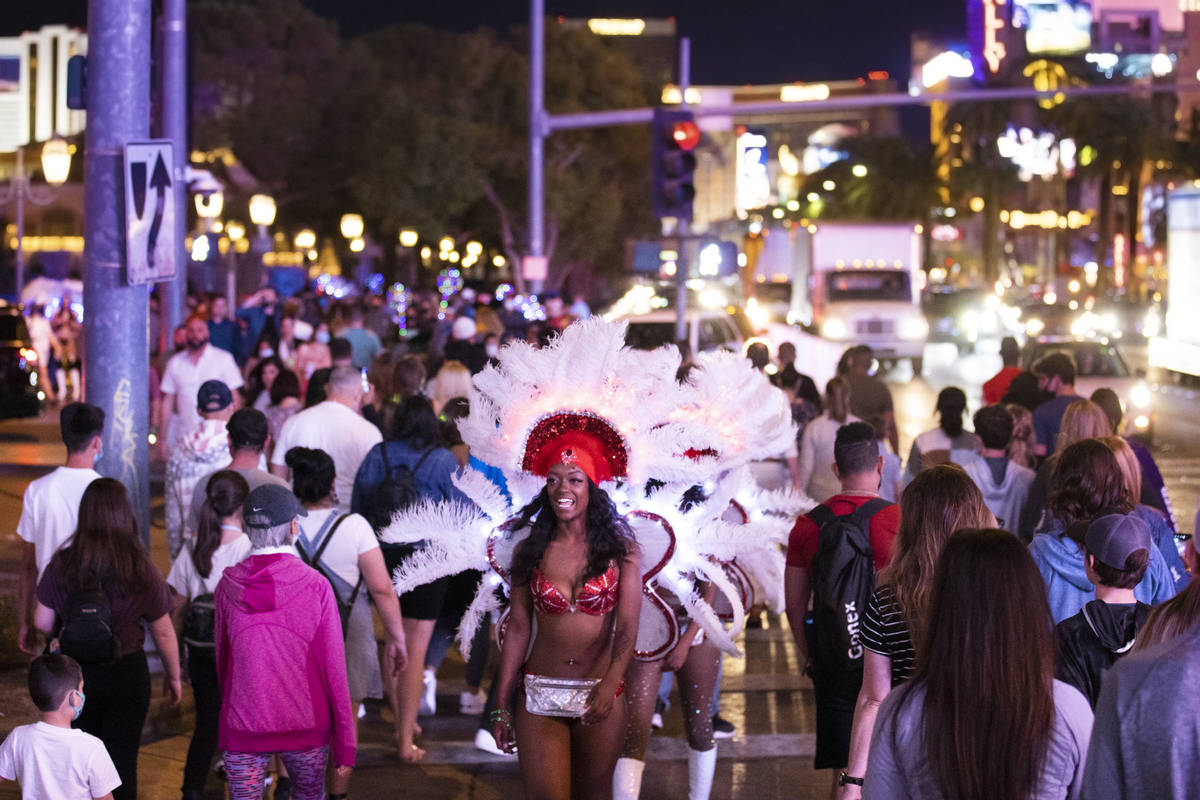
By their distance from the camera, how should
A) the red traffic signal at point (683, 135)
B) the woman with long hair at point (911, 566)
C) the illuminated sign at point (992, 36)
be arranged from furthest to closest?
the illuminated sign at point (992, 36)
the red traffic signal at point (683, 135)
the woman with long hair at point (911, 566)

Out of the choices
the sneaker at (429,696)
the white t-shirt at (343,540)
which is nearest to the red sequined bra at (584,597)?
the white t-shirt at (343,540)

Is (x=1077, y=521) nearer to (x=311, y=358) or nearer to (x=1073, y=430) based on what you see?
(x=1073, y=430)

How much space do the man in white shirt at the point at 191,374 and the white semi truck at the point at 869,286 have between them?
22919 millimetres

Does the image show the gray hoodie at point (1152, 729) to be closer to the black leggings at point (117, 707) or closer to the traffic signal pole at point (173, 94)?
the black leggings at point (117, 707)

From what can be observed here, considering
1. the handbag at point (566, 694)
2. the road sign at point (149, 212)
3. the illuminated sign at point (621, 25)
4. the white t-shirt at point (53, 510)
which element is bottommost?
the handbag at point (566, 694)

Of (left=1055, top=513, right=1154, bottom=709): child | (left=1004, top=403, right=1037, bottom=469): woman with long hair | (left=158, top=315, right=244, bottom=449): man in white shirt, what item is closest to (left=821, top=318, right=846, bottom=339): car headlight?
(left=158, top=315, right=244, bottom=449): man in white shirt

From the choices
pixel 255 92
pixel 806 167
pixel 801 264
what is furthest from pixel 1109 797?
pixel 806 167

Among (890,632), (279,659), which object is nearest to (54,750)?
(279,659)

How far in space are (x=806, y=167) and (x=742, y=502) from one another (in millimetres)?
140386

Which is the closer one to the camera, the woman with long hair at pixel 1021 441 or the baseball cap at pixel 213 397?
the baseball cap at pixel 213 397

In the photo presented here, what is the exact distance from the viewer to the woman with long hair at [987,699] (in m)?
3.30

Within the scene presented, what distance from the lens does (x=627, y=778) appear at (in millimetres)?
6148

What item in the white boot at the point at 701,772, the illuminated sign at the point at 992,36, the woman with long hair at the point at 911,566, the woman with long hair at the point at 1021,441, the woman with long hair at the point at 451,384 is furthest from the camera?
the illuminated sign at the point at 992,36

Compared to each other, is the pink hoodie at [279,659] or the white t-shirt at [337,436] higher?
the white t-shirt at [337,436]
